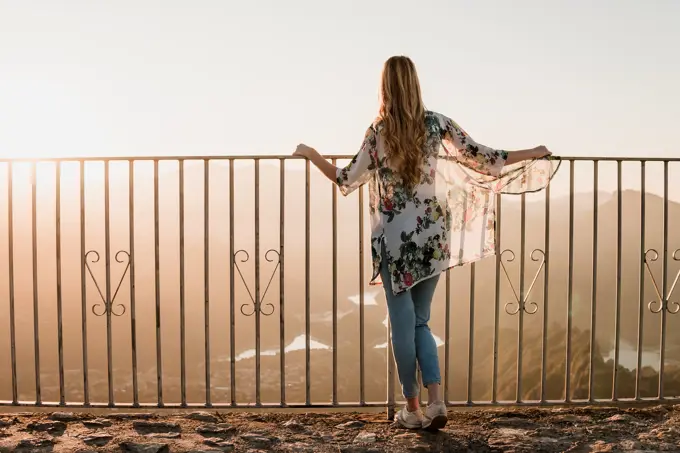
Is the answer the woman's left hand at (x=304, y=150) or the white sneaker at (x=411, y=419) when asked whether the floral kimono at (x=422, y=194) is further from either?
the white sneaker at (x=411, y=419)

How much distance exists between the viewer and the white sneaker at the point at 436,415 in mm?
3205

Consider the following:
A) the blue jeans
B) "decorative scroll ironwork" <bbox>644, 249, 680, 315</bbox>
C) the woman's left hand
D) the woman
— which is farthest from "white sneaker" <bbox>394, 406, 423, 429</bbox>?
"decorative scroll ironwork" <bbox>644, 249, 680, 315</bbox>

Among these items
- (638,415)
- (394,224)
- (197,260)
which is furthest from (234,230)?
(638,415)

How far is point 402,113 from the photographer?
119 inches

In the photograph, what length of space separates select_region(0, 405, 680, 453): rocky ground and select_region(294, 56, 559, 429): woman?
234 millimetres

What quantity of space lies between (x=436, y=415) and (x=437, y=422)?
0.05 meters

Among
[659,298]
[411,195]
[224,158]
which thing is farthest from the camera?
[659,298]

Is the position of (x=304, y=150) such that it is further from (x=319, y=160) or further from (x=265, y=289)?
(x=265, y=289)

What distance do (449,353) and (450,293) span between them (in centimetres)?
31

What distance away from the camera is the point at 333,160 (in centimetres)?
356

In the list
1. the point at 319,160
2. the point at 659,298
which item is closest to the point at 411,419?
the point at 319,160

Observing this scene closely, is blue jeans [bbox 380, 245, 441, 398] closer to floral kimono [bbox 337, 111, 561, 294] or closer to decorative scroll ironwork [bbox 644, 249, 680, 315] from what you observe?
floral kimono [bbox 337, 111, 561, 294]

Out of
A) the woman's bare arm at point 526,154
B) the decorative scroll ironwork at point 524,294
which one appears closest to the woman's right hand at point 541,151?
the woman's bare arm at point 526,154

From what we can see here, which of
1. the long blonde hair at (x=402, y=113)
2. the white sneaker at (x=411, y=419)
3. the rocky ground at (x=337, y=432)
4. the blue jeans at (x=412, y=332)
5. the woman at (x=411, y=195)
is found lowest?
the rocky ground at (x=337, y=432)
